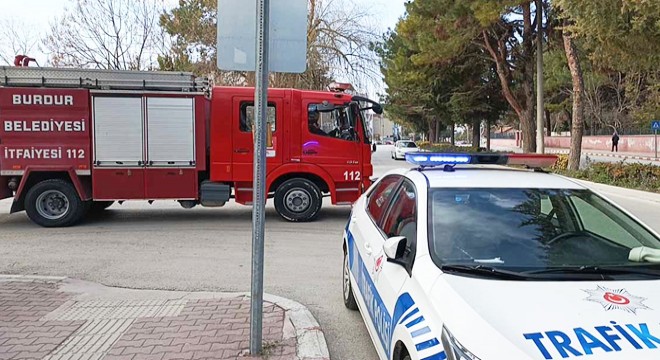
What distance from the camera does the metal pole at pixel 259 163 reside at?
3.37 m

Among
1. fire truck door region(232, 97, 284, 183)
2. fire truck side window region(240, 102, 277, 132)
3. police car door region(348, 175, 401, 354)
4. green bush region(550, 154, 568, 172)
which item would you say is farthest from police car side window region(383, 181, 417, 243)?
green bush region(550, 154, 568, 172)

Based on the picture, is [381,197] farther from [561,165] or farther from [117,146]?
[561,165]

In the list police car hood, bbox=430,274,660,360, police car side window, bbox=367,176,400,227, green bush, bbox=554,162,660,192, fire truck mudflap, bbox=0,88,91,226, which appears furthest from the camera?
green bush, bbox=554,162,660,192

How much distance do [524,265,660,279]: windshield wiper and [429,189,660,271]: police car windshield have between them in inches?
2.2

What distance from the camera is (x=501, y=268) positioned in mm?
2711

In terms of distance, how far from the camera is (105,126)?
899 centimetres

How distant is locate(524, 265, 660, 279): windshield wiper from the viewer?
2.69m

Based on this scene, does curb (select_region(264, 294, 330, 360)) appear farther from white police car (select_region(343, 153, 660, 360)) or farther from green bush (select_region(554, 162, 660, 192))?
green bush (select_region(554, 162, 660, 192))

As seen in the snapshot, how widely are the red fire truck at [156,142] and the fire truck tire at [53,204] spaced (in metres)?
0.02

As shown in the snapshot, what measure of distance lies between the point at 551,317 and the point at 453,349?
0.46 meters

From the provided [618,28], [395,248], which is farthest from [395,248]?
[618,28]

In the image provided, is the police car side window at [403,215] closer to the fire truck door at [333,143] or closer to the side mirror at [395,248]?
the side mirror at [395,248]

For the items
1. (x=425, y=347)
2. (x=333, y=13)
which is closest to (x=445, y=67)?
(x=333, y=13)

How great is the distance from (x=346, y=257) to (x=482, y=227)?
1978 millimetres
